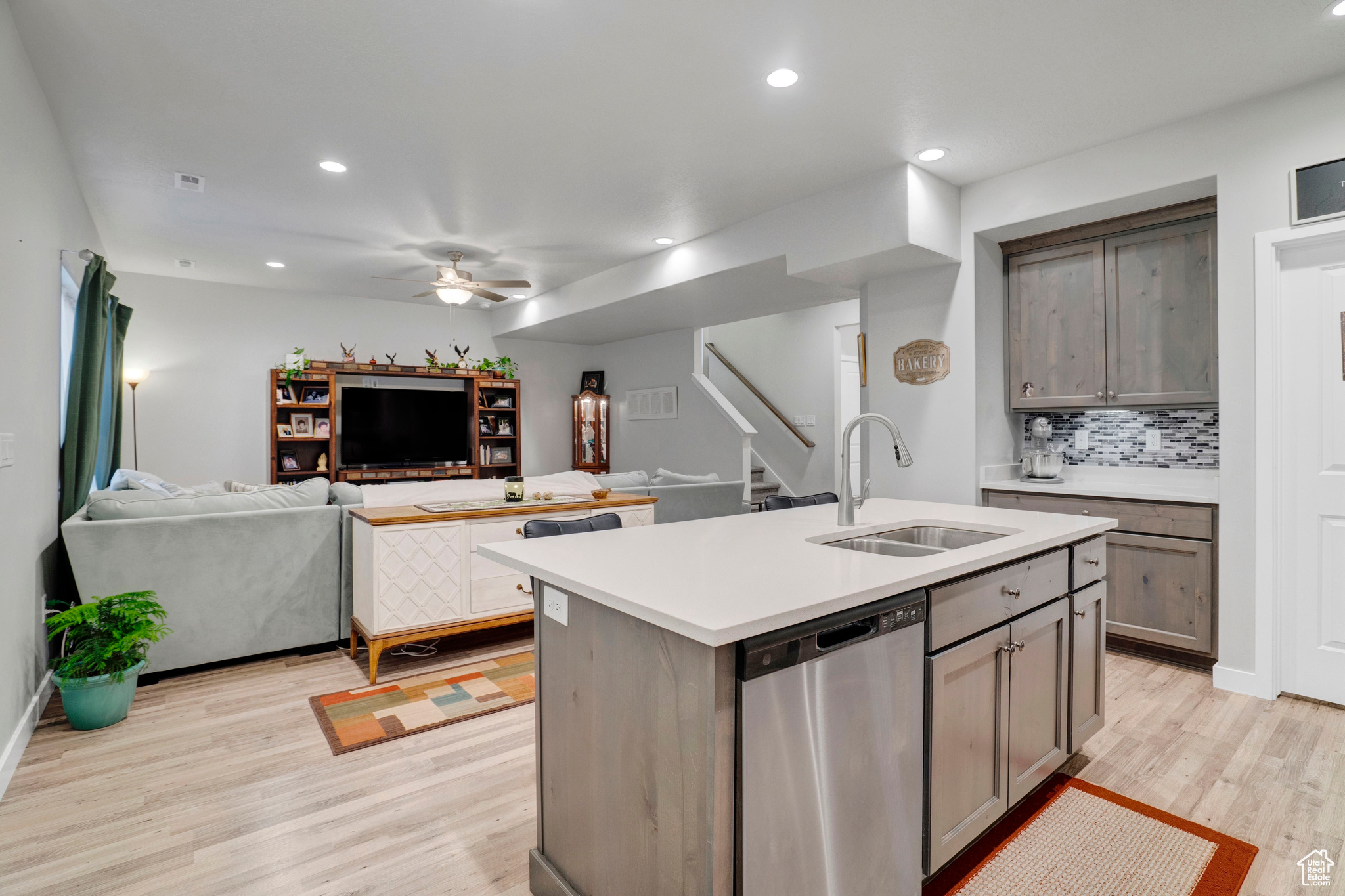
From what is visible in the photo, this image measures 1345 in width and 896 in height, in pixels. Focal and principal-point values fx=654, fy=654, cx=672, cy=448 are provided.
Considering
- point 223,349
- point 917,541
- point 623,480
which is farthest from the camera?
point 223,349

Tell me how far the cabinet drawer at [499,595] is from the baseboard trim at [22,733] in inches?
64.9

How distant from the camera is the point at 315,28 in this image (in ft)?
7.73

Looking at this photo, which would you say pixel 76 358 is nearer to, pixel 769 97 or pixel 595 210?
pixel 595 210

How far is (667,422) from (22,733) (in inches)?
232

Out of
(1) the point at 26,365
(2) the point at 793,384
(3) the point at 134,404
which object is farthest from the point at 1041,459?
(3) the point at 134,404

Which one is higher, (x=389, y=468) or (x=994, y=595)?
(x=389, y=468)

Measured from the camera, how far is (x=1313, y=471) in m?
2.78

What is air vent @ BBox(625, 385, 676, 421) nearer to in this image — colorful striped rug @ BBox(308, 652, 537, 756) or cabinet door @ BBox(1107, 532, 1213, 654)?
colorful striped rug @ BBox(308, 652, 537, 756)

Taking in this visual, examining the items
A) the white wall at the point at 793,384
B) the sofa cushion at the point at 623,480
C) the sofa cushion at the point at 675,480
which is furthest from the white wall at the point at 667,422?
the sofa cushion at the point at 623,480

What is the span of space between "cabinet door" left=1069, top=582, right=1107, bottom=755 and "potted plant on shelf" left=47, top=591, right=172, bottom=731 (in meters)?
3.44

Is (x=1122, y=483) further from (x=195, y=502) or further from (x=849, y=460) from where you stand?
(x=195, y=502)

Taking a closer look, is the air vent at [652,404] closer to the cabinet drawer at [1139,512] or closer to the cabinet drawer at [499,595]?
the cabinet drawer at [499,595]

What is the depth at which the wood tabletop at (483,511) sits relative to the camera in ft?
10.0

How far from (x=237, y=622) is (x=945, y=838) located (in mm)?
3235
